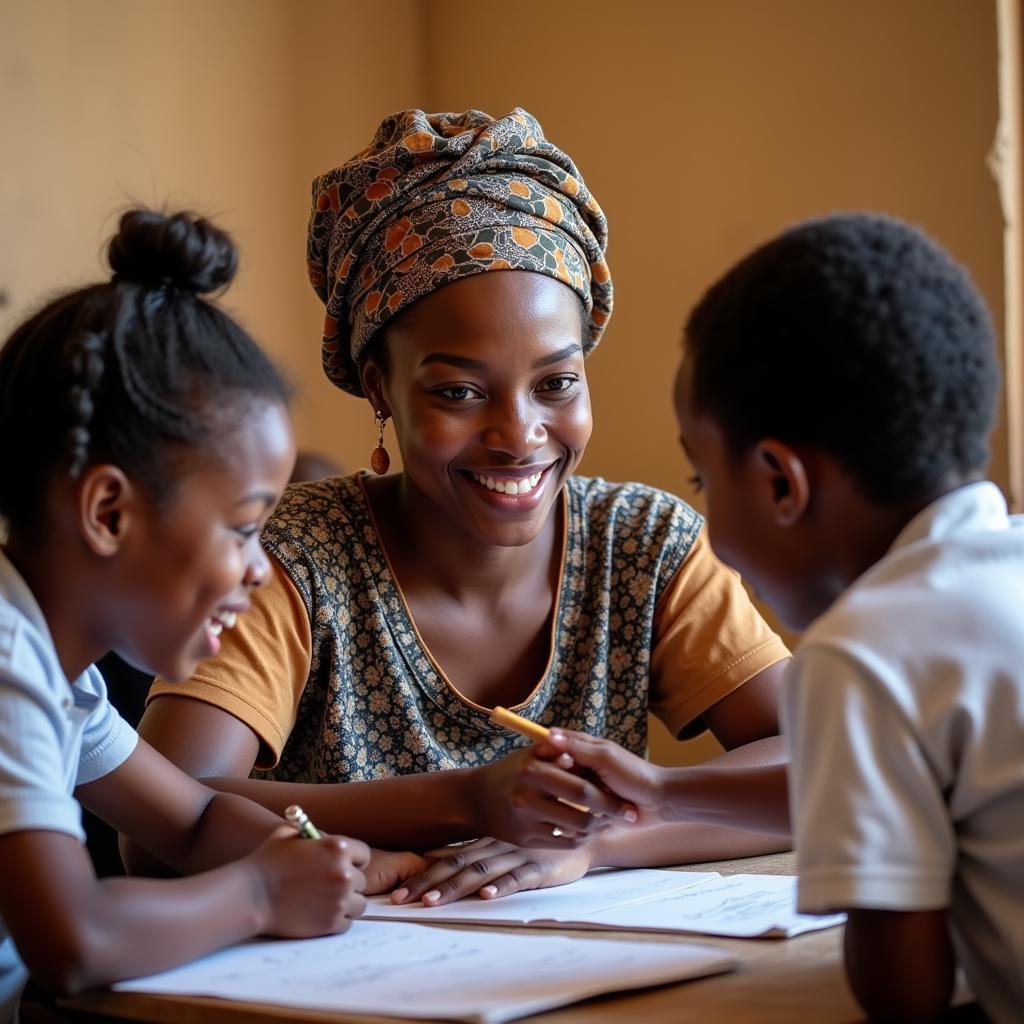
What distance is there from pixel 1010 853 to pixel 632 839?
685 millimetres

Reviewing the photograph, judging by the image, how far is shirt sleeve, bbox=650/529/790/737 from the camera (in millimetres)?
1813

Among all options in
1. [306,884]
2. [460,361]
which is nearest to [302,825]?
[306,884]

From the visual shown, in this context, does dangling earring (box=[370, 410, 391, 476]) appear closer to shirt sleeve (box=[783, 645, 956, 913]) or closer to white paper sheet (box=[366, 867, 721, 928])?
white paper sheet (box=[366, 867, 721, 928])

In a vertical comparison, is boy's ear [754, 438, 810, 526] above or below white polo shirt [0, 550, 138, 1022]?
above

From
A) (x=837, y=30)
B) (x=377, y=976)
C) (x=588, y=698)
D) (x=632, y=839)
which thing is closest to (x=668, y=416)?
(x=837, y=30)

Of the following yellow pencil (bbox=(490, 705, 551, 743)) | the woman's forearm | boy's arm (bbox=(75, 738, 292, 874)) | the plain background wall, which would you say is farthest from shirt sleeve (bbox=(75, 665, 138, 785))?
the plain background wall

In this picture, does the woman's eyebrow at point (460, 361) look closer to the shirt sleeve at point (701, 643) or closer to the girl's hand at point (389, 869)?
the shirt sleeve at point (701, 643)

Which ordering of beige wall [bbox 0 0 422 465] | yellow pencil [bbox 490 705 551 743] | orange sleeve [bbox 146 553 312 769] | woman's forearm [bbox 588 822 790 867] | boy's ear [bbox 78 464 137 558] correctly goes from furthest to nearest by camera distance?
beige wall [bbox 0 0 422 465]
orange sleeve [bbox 146 553 312 769]
woman's forearm [bbox 588 822 790 867]
yellow pencil [bbox 490 705 551 743]
boy's ear [bbox 78 464 137 558]

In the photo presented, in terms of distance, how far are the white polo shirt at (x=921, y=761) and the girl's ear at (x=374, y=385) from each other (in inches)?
41.6

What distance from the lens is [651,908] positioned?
129 cm

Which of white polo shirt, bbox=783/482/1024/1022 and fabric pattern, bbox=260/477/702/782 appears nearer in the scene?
white polo shirt, bbox=783/482/1024/1022

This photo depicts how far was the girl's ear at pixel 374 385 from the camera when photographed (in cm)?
188

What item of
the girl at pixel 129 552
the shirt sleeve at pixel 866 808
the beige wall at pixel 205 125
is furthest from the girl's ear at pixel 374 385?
the shirt sleeve at pixel 866 808

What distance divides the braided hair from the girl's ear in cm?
63
